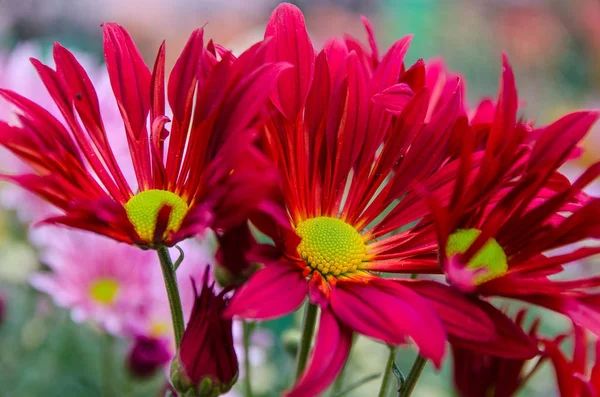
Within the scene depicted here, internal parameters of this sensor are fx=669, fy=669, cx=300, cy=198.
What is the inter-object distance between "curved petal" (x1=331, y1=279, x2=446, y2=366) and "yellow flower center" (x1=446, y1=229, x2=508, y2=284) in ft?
0.09

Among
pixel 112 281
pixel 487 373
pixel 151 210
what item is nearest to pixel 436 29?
pixel 112 281

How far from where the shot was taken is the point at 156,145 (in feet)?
1.02

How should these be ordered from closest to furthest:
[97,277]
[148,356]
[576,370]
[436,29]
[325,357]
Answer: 1. [325,357]
2. [576,370]
3. [148,356]
4. [97,277]
5. [436,29]

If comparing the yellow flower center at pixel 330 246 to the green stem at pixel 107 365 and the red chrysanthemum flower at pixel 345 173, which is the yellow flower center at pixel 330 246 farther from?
the green stem at pixel 107 365

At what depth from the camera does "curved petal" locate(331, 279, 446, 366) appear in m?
0.23

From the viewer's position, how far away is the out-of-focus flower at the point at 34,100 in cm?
55

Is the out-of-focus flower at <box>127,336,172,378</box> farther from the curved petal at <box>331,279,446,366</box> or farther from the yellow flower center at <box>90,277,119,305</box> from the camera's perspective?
the curved petal at <box>331,279,446,366</box>

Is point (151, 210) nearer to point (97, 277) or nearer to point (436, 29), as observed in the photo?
point (97, 277)

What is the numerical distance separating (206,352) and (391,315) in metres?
0.09

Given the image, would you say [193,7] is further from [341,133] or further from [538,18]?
[341,133]

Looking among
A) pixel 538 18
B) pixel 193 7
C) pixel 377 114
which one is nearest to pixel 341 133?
pixel 377 114

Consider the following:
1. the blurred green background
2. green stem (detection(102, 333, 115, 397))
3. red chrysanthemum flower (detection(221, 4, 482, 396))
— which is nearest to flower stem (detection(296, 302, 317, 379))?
red chrysanthemum flower (detection(221, 4, 482, 396))

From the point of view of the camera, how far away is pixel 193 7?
6.53 ft

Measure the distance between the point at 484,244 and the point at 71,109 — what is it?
0.19 metres
